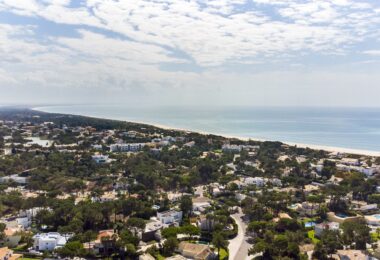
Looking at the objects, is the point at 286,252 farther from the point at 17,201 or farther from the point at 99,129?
the point at 99,129

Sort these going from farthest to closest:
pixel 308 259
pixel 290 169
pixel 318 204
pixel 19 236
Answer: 1. pixel 290 169
2. pixel 318 204
3. pixel 19 236
4. pixel 308 259

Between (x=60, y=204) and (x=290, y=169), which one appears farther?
(x=290, y=169)

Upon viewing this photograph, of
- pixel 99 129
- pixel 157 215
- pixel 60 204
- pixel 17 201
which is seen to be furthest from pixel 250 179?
pixel 99 129

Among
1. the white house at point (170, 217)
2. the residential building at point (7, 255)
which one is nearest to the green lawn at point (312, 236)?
the white house at point (170, 217)

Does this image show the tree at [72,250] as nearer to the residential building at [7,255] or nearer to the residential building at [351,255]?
the residential building at [7,255]

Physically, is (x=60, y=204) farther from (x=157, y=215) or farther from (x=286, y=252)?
(x=286, y=252)

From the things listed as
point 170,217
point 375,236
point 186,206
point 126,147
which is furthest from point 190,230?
point 126,147

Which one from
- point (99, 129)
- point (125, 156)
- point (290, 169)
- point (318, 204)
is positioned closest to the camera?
point (318, 204)

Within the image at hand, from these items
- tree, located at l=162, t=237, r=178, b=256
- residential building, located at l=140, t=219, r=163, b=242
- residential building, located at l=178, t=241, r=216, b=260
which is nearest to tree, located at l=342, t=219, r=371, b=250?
residential building, located at l=178, t=241, r=216, b=260

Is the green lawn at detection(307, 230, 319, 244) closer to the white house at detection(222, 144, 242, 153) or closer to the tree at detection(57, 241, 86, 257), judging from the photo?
the tree at detection(57, 241, 86, 257)
